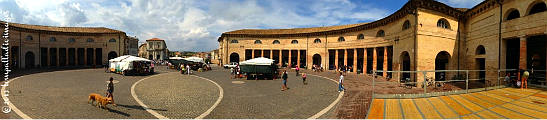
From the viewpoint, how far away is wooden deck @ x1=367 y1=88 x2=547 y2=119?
592cm

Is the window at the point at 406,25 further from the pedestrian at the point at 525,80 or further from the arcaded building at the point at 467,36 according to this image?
the pedestrian at the point at 525,80

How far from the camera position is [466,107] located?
6.72 metres

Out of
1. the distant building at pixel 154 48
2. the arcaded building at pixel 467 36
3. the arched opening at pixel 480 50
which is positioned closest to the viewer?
the arcaded building at pixel 467 36

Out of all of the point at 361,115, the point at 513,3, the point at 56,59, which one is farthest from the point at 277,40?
the point at 56,59

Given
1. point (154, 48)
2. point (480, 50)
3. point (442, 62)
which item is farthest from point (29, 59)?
point (480, 50)

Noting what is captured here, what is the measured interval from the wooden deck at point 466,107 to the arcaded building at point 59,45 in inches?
1616

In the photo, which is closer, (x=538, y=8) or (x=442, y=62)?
(x=538, y=8)

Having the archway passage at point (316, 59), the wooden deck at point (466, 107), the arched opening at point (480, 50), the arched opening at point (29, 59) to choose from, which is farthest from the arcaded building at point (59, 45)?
the arched opening at point (480, 50)

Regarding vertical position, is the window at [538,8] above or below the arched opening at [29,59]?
above

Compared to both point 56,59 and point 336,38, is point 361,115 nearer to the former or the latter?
point 336,38

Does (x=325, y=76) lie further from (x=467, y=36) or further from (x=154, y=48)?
(x=154, y=48)

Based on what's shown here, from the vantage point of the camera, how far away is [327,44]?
99.5 feet

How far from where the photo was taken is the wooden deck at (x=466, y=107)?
5.92 m

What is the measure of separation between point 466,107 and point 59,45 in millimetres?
49091
